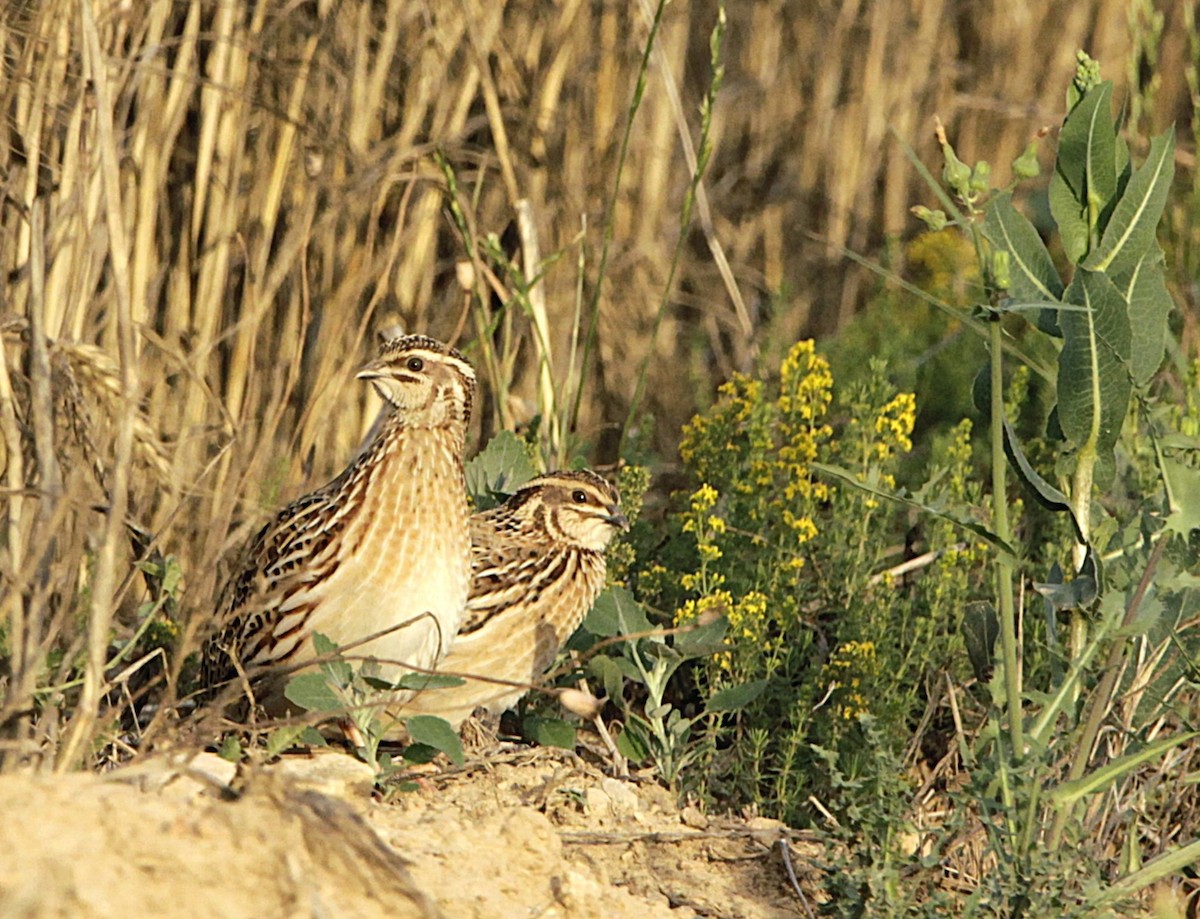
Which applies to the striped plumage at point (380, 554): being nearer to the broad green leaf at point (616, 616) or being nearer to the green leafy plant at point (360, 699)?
the green leafy plant at point (360, 699)

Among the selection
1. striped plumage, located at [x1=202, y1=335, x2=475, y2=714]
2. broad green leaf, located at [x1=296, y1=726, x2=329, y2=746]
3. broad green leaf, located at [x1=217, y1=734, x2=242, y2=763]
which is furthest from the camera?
striped plumage, located at [x1=202, y1=335, x2=475, y2=714]

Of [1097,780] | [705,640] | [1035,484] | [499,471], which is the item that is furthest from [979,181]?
[499,471]

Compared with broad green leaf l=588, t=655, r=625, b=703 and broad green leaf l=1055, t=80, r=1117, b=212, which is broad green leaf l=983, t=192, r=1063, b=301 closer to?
broad green leaf l=1055, t=80, r=1117, b=212

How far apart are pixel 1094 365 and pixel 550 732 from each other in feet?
5.95

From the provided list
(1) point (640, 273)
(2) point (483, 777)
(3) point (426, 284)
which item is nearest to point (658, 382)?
(1) point (640, 273)

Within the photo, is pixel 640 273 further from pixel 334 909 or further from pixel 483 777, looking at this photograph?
pixel 334 909

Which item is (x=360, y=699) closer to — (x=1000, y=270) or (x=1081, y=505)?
(x=1081, y=505)

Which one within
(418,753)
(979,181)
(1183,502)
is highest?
(979,181)

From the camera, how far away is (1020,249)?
3775 mm

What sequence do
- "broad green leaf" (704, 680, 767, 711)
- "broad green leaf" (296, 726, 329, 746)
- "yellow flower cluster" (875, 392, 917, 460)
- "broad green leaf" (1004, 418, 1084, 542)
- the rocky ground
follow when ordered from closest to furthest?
the rocky ground
"broad green leaf" (1004, 418, 1084, 542)
"broad green leaf" (296, 726, 329, 746)
"broad green leaf" (704, 680, 767, 711)
"yellow flower cluster" (875, 392, 917, 460)

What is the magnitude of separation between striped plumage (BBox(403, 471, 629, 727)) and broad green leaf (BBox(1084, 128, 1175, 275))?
1826 mm

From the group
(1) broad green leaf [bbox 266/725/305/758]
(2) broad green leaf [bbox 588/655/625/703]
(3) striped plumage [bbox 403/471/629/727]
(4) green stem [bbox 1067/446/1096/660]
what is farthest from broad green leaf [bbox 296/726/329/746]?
(4) green stem [bbox 1067/446/1096/660]

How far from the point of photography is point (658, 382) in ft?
25.2

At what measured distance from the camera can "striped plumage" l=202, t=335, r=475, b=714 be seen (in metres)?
4.53
